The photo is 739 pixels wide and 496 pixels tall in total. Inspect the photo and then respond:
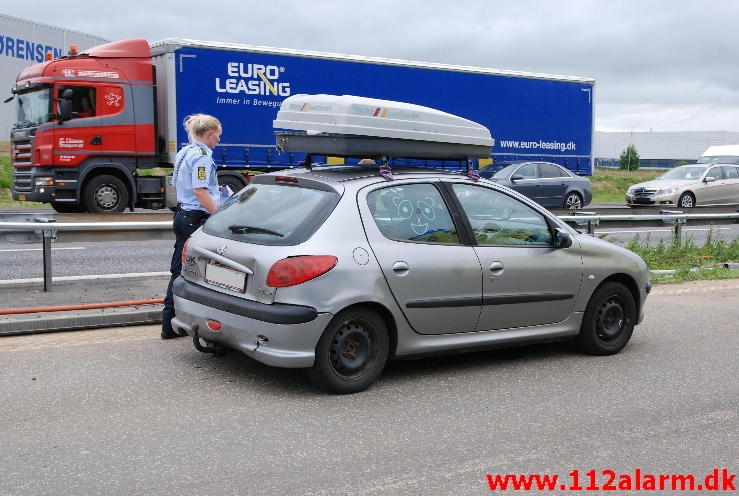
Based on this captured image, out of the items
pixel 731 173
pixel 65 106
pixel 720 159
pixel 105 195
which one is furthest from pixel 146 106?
pixel 720 159

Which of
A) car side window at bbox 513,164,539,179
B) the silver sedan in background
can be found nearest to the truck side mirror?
car side window at bbox 513,164,539,179

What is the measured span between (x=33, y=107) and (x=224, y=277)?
13.2 meters

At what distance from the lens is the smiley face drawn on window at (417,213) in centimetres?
570

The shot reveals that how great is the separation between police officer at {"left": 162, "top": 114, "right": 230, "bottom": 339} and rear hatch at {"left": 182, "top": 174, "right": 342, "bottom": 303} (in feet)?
1.44

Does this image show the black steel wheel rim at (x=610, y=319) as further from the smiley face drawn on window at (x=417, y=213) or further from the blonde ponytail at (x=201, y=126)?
the blonde ponytail at (x=201, y=126)

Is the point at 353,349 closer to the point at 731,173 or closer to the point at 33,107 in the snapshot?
the point at 33,107

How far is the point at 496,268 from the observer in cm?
594

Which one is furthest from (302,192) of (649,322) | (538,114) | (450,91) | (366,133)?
(538,114)

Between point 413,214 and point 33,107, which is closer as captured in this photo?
point 413,214

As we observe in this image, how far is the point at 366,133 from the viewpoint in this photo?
18.9ft

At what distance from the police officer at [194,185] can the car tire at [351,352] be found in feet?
5.66

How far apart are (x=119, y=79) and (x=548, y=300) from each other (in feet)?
42.8

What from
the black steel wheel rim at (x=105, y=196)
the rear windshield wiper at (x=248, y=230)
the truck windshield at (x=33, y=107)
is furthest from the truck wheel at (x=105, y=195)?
the rear windshield wiper at (x=248, y=230)

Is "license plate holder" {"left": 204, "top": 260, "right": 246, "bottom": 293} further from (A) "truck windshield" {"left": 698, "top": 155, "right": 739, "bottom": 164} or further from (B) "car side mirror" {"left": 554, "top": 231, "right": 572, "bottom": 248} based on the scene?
(A) "truck windshield" {"left": 698, "top": 155, "right": 739, "bottom": 164}
